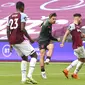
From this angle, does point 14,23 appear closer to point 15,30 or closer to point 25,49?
point 15,30

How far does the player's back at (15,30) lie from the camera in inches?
386

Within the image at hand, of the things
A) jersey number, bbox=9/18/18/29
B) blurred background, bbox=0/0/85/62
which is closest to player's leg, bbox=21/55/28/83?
jersey number, bbox=9/18/18/29

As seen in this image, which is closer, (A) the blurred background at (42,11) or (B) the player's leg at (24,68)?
(B) the player's leg at (24,68)

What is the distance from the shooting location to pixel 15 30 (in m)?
9.85

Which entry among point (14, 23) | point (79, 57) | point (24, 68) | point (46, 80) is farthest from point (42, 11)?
point (24, 68)

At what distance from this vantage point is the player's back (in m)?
9.81

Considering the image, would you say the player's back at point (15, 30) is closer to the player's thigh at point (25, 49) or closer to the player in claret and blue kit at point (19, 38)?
the player in claret and blue kit at point (19, 38)

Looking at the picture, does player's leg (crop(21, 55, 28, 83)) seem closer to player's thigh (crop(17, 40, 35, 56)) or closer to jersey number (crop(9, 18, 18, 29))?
player's thigh (crop(17, 40, 35, 56))

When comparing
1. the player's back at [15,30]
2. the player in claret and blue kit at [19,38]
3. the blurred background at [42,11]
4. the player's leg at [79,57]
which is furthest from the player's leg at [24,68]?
the blurred background at [42,11]

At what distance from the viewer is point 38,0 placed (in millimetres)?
30906

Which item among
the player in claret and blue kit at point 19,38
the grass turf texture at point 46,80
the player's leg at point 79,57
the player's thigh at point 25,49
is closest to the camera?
the player in claret and blue kit at point 19,38

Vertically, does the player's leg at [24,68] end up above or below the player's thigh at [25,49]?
below

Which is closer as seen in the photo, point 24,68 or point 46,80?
point 24,68

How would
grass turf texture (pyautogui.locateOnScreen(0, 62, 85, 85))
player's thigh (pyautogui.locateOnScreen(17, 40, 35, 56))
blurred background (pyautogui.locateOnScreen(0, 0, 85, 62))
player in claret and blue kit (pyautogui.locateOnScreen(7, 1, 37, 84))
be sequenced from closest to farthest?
player in claret and blue kit (pyautogui.locateOnScreen(7, 1, 37, 84)) < player's thigh (pyautogui.locateOnScreen(17, 40, 35, 56)) < grass turf texture (pyautogui.locateOnScreen(0, 62, 85, 85)) < blurred background (pyautogui.locateOnScreen(0, 0, 85, 62))
